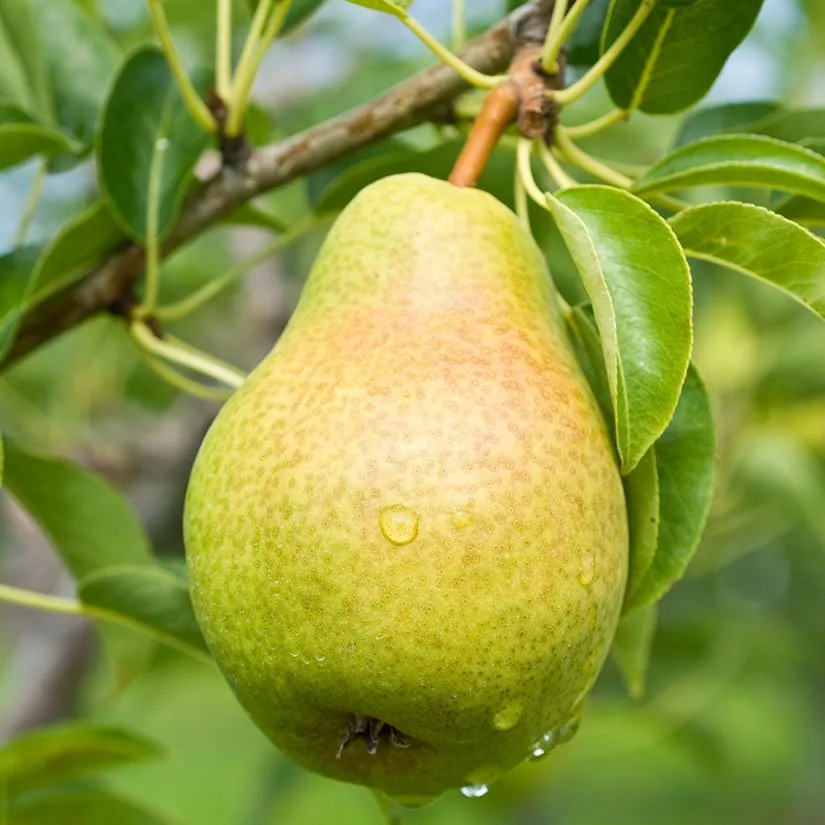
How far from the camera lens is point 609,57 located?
98 centimetres

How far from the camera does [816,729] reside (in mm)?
4320

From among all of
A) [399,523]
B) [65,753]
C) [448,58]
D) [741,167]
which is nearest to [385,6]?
[448,58]

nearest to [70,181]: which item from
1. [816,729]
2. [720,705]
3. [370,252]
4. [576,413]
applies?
[720,705]

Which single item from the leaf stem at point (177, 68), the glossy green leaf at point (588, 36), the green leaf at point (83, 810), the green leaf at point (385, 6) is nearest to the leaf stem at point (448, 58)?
the green leaf at point (385, 6)

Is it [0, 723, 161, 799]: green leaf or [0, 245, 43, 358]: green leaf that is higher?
[0, 245, 43, 358]: green leaf

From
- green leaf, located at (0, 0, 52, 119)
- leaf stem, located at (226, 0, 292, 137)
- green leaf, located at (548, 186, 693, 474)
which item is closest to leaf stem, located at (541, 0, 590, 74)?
green leaf, located at (548, 186, 693, 474)

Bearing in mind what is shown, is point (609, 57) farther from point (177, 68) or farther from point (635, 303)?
point (177, 68)

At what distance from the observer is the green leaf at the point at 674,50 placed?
1002 mm

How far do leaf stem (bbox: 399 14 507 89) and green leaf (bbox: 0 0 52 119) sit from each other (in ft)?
Result: 1.81

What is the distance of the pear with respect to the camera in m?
0.78

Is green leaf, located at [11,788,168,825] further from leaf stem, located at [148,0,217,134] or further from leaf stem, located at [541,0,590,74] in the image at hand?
leaf stem, located at [541,0,590,74]

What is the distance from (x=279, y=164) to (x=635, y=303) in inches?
19.3

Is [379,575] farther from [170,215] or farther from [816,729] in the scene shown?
[816,729]

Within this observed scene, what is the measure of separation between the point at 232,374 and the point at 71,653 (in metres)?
1.38
